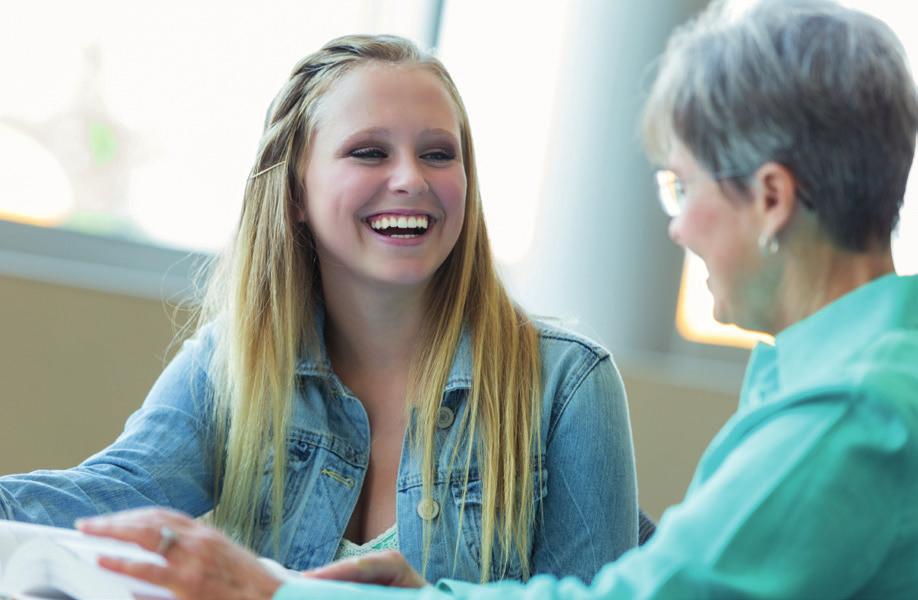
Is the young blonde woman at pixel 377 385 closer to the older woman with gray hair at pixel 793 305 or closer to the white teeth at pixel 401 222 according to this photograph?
the white teeth at pixel 401 222

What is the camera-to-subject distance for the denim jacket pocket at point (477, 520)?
67.0 inches

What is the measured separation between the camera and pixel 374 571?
1.22 m

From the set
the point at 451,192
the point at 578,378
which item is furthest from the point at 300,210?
the point at 578,378

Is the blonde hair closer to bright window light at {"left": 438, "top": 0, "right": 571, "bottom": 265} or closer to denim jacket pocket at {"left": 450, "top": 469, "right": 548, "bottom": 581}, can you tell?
denim jacket pocket at {"left": 450, "top": 469, "right": 548, "bottom": 581}

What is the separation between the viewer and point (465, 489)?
1.73m

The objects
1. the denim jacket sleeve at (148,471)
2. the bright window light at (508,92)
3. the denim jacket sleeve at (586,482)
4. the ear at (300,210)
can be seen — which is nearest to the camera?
the denim jacket sleeve at (148,471)

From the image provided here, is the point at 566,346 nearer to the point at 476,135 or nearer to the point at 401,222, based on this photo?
the point at 401,222

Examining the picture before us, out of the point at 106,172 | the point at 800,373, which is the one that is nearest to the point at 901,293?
the point at 800,373

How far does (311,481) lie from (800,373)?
3.08 ft

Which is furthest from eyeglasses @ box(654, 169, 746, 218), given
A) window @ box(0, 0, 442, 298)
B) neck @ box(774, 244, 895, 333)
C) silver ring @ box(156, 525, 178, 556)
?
window @ box(0, 0, 442, 298)

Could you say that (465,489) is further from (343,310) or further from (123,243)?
(123,243)

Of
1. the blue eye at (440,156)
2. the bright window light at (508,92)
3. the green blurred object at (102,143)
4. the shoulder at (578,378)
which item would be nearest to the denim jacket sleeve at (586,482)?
the shoulder at (578,378)

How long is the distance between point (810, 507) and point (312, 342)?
1.12 meters

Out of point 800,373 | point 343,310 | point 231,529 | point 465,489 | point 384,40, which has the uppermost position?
point 384,40
